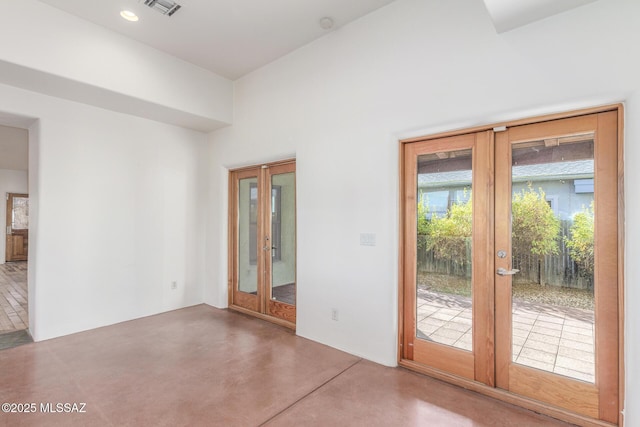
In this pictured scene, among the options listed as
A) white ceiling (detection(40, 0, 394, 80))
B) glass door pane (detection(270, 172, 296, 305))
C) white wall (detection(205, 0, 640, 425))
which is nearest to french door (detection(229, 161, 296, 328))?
glass door pane (detection(270, 172, 296, 305))

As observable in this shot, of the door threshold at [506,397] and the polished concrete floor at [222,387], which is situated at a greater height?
the door threshold at [506,397]

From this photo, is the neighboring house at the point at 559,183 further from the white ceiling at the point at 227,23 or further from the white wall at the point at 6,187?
the white wall at the point at 6,187

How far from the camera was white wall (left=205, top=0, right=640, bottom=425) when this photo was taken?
80.2 inches

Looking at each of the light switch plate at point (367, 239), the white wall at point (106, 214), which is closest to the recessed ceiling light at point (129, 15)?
the white wall at point (106, 214)

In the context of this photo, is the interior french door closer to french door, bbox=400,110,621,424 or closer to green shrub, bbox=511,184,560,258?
french door, bbox=400,110,621,424

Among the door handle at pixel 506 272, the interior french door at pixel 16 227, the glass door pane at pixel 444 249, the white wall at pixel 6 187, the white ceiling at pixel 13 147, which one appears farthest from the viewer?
the interior french door at pixel 16 227

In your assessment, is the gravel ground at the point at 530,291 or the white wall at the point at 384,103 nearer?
the white wall at the point at 384,103

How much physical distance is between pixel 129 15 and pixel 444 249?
3.90 m

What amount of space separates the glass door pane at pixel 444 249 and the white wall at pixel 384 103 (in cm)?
25

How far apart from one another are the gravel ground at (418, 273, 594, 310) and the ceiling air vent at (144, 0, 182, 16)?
138 inches

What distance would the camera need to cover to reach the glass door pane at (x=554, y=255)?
7.14ft

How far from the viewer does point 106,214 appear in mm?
4016

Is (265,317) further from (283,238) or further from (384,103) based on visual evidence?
(384,103)

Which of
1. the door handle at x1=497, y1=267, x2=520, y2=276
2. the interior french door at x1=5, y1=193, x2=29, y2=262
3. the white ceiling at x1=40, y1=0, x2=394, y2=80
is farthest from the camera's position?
the interior french door at x1=5, y1=193, x2=29, y2=262
